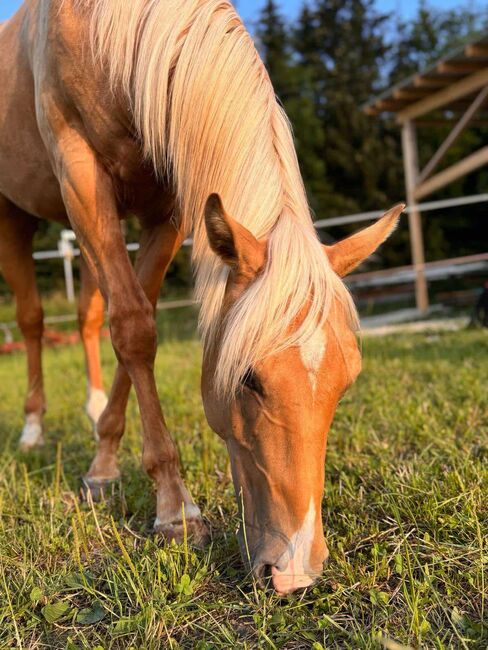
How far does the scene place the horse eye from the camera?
62.7 inches

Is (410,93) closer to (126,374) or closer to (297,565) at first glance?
(126,374)

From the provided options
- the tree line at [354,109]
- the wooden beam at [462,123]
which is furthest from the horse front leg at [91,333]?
the tree line at [354,109]

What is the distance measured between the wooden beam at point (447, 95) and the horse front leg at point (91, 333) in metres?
6.97

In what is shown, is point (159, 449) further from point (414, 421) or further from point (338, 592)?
point (414, 421)

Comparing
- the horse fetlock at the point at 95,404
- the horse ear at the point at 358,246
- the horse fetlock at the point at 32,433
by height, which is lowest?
the horse fetlock at the point at 32,433

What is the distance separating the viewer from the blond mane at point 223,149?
1.60 meters

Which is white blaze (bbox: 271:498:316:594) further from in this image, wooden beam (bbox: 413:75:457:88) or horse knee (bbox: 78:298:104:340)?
wooden beam (bbox: 413:75:457:88)

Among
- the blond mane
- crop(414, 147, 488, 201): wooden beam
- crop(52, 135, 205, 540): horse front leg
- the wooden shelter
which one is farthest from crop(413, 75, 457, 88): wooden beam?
crop(52, 135, 205, 540): horse front leg

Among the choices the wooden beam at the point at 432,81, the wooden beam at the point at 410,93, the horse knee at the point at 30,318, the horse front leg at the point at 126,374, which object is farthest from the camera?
the wooden beam at the point at 410,93

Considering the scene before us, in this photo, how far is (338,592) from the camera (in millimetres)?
1522

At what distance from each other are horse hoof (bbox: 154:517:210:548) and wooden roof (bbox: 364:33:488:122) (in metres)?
7.76

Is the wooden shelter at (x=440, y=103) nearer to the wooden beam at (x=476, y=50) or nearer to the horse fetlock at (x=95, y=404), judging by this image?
the wooden beam at (x=476, y=50)

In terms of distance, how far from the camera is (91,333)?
3752 mm

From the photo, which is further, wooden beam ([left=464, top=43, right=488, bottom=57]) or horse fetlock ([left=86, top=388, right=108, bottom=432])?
wooden beam ([left=464, top=43, right=488, bottom=57])
